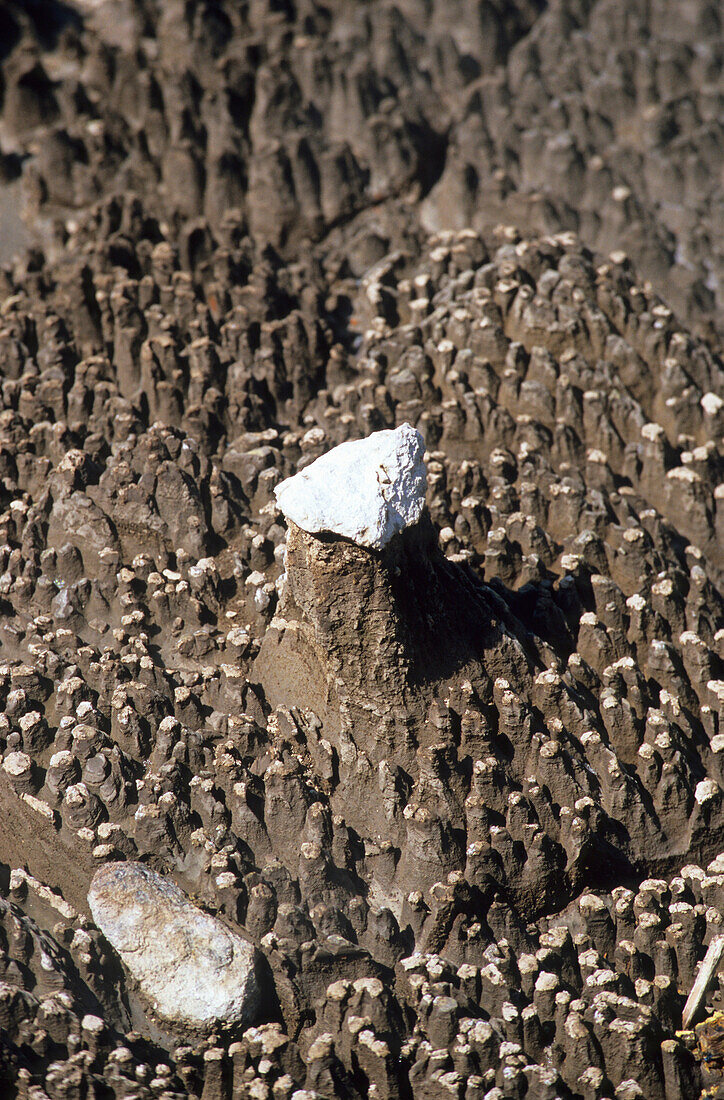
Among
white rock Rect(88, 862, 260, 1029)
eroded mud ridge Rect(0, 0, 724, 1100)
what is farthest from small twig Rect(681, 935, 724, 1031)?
white rock Rect(88, 862, 260, 1029)

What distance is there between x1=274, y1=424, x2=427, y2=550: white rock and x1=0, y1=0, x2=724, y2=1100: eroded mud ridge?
2 centimetres

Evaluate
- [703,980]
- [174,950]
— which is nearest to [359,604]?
[174,950]

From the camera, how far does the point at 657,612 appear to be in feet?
18.4

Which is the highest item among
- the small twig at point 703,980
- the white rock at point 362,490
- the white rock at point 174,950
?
the white rock at point 362,490

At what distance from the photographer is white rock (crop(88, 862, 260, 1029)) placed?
410 cm

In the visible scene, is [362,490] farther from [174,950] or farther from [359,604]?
[174,950]

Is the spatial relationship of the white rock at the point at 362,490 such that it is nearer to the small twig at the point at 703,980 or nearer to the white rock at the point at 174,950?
the white rock at the point at 174,950

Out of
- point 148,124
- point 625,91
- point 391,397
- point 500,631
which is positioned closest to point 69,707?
point 500,631

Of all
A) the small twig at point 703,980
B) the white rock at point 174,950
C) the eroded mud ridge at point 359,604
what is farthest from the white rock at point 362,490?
the small twig at point 703,980

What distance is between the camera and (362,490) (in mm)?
4258

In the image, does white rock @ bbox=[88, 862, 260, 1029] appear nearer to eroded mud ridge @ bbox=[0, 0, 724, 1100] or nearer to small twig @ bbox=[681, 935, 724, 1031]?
eroded mud ridge @ bbox=[0, 0, 724, 1100]

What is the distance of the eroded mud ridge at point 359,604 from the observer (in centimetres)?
419

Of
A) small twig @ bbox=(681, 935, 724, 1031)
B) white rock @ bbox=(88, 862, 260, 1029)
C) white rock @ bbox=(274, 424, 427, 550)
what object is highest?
white rock @ bbox=(274, 424, 427, 550)

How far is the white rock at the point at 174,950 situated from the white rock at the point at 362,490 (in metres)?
1.83
